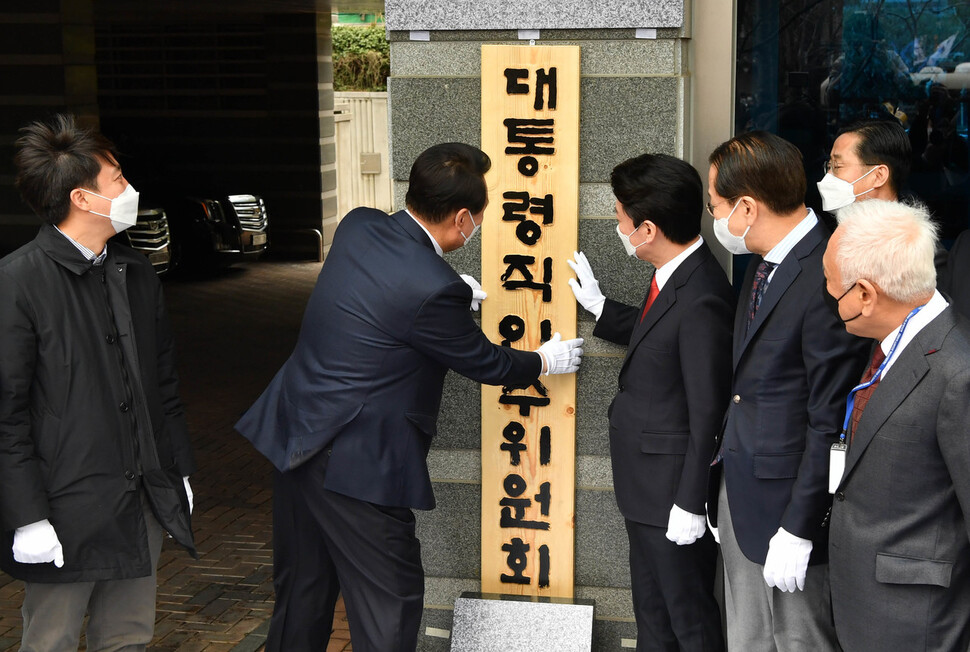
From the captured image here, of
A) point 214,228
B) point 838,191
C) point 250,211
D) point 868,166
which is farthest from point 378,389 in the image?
point 250,211

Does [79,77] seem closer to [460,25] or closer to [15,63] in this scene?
[15,63]

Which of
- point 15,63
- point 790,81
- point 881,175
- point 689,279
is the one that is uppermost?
point 15,63

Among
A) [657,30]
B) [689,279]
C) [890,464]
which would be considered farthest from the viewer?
[657,30]

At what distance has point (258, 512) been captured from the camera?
6445 mm

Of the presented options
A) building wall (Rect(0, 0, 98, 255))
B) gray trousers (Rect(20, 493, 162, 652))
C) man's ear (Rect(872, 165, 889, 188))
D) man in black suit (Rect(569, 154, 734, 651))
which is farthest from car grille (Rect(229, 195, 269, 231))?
man's ear (Rect(872, 165, 889, 188))

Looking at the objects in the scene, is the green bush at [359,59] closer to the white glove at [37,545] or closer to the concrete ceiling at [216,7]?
the concrete ceiling at [216,7]

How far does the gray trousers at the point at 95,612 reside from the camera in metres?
3.32

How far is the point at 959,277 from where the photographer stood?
3498 mm

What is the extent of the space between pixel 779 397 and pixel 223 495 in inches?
178

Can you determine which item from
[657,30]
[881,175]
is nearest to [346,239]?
[657,30]

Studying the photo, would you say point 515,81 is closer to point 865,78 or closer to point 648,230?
point 648,230

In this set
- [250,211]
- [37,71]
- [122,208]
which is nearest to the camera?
[122,208]

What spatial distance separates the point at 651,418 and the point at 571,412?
699mm

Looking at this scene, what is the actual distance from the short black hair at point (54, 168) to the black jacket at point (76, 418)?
0.10 meters
